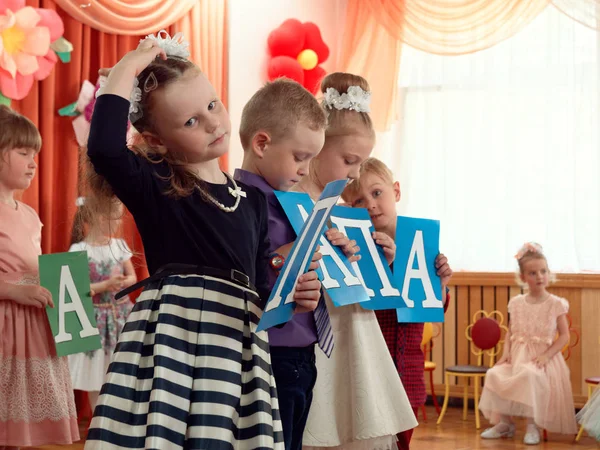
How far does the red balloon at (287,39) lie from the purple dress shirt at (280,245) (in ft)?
15.1

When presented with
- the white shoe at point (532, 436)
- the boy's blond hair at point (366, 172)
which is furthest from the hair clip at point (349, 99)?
the white shoe at point (532, 436)

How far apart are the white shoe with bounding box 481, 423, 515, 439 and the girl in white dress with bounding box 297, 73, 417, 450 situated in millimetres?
3324

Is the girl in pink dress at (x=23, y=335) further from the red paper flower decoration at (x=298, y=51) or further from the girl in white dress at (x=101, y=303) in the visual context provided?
the red paper flower decoration at (x=298, y=51)

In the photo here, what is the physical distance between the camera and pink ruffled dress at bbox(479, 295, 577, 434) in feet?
17.7

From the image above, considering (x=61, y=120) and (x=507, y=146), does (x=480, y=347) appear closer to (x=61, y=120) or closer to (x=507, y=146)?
(x=507, y=146)

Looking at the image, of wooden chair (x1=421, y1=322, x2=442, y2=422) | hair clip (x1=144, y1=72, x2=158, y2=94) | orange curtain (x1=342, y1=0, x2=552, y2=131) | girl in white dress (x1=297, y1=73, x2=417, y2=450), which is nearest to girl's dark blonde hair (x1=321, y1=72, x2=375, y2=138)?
girl in white dress (x1=297, y1=73, x2=417, y2=450)

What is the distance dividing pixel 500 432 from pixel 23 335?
11.2 feet

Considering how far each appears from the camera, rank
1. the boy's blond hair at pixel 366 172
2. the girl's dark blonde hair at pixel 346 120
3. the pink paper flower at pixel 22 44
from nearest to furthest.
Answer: the girl's dark blonde hair at pixel 346 120 → the boy's blond hair at pixel 366 172 → the pink paper flower at pixel 22 44

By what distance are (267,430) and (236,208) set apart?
44 centimetres

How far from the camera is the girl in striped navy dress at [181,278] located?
1478 millimetres

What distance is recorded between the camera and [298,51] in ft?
21.8

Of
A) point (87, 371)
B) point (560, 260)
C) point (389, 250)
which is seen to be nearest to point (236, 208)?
point (389, 250)

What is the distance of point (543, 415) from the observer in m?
5.38

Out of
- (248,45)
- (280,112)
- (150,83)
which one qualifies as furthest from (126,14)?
(150,83)
